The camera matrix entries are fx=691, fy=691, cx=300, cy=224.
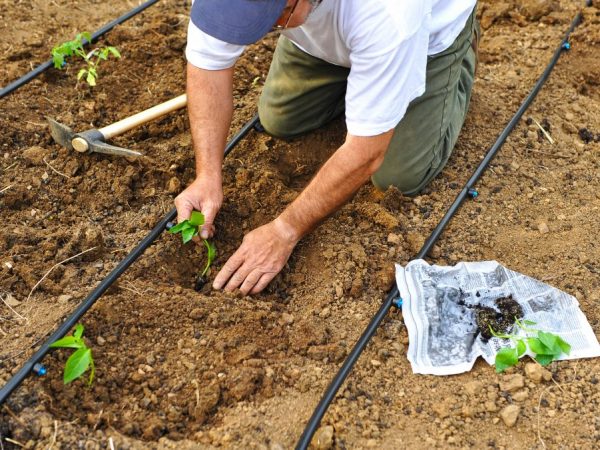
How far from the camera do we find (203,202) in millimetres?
2861

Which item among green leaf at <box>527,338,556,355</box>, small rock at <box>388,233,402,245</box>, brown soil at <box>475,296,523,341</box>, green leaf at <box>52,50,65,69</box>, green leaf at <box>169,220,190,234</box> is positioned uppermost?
green leaf at <box>52,50,65,69</box>

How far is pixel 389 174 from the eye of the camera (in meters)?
3.20

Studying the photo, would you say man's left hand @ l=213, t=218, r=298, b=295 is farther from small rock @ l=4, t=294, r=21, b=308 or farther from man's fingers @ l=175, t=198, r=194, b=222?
small rock @ l=4, t=294, r=21, b=308

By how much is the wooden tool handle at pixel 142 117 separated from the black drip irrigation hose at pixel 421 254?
144 centimetres

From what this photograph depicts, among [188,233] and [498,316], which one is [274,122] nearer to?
[188,233]

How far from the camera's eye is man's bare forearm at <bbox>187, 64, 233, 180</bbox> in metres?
2.89

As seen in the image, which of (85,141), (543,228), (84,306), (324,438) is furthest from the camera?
(85,141)

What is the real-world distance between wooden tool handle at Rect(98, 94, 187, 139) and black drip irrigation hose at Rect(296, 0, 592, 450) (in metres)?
1.44

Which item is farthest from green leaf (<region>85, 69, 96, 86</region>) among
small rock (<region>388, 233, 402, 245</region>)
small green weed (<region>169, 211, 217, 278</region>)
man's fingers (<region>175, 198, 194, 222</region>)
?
small rock (<region>388, 233, 402, 245</region>)

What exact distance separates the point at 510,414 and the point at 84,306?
62.0 inches

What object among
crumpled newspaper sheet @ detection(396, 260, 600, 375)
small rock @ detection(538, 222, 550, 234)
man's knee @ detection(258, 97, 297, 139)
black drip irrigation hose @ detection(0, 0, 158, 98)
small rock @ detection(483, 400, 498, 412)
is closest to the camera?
small rock @ detection(483, 400, 498, 412)

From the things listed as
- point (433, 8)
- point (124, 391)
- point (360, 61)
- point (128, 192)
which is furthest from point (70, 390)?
point (433, 8)

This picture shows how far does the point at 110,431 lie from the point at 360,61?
1.51m

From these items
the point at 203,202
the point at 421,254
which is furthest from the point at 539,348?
the point at 203,202
